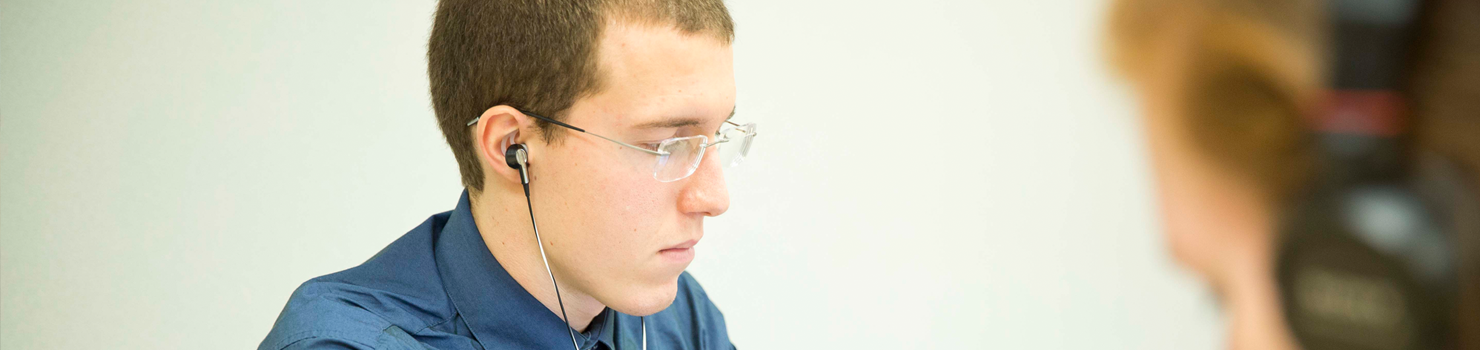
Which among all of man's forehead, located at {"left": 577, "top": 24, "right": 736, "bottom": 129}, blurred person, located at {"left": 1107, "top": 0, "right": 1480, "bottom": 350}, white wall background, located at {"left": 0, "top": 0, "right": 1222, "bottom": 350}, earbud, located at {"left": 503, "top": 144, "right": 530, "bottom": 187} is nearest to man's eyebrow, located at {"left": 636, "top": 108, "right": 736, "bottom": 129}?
man's forehead, located at {"left": 577, "top": 24, "right": 736, "bottom": 129}

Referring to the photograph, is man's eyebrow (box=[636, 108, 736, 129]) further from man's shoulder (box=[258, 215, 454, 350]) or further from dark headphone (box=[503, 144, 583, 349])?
man's shoulder (box=[258, 215, 454, 350])

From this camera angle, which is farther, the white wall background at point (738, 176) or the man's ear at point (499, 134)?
the white wall background at point (738, 176)

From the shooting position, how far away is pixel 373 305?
112 centimetres

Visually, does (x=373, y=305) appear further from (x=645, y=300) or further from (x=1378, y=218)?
(x=1378, y=218)

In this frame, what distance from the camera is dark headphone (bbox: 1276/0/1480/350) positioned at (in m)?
0.22

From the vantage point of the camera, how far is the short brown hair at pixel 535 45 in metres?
1.07

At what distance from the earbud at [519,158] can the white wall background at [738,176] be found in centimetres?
88

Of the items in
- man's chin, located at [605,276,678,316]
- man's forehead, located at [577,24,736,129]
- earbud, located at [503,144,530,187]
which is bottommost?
man's chin, located at [605,276,678,316]

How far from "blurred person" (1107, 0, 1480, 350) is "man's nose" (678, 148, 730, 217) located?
81 cm

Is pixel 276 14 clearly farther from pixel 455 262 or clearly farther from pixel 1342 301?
pixel 1342 301

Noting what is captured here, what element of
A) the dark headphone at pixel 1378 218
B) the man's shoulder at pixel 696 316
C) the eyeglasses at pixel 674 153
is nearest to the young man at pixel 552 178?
the eyeglasses at pixel 674 153

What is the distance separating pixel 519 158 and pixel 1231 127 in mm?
900

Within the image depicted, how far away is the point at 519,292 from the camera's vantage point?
118cm

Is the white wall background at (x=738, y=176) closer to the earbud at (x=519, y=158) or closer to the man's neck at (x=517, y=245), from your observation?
the man's neck at (x=517, y=245)
